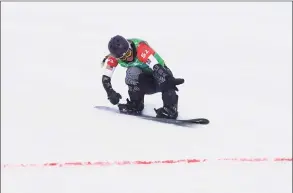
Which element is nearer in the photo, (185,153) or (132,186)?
(132,186)

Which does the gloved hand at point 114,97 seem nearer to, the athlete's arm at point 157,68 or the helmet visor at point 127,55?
the helmet visor at point 127,55

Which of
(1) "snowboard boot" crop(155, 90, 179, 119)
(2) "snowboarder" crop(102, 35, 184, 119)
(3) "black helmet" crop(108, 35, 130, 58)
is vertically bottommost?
(1) "snowboard boot" crop(155, 90, 179, 119)

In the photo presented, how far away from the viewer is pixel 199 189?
5023 millimetres

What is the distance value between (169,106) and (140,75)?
0.65 meters

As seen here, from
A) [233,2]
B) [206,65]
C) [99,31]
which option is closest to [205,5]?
[233,2]

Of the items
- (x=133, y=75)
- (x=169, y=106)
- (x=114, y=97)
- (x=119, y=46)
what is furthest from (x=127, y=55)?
(x=169, y=106)

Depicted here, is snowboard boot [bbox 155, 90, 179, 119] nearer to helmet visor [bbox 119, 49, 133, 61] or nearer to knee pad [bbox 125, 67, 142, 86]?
knee pad [bbox 125, 67, 142, 86]

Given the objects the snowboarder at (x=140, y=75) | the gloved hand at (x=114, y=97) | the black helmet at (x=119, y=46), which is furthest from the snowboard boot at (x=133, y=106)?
the black helmet at (x=119, y=46)

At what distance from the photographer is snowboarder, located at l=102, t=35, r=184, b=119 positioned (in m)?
7.45

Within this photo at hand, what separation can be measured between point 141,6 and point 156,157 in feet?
45.0

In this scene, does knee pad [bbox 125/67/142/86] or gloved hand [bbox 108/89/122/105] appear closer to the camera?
knee pad [bbox 125/67/142/86]

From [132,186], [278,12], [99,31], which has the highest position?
[278,12]

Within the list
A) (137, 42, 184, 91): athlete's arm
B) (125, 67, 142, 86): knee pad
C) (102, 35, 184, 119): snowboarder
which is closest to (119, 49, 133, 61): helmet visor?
(102, 35, 184, 119): snowboarder

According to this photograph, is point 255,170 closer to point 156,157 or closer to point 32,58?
point 156,157
